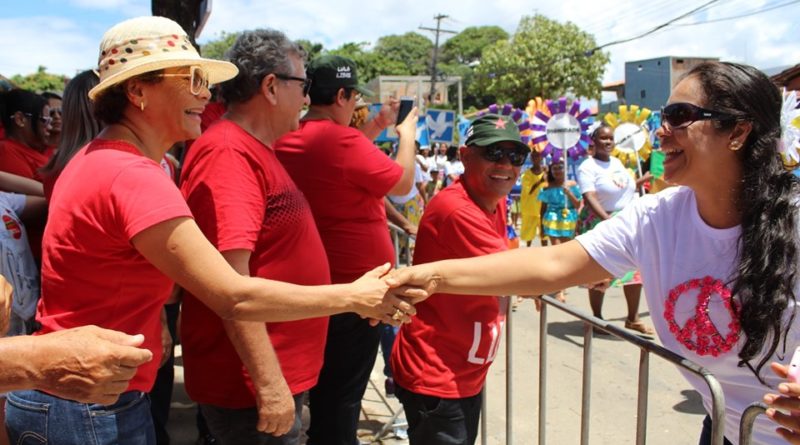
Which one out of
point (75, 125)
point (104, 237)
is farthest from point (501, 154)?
point (75, 125)

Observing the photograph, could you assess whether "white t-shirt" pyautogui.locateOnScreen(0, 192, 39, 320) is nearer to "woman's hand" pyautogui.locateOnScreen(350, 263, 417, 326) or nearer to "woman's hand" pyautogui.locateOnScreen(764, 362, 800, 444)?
"woman's hand" pyautogui.locateOnScreen(350, 263, 417, 326)

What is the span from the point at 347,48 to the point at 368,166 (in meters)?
61.7

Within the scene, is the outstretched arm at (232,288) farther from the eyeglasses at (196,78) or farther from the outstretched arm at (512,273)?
the eyeglasses at (196,78)

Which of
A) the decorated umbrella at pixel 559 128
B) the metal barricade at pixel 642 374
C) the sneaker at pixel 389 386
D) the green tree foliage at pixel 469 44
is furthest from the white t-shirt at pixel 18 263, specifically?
the green tree foliage at pixel 469 44

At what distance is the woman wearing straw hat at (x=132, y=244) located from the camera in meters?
1.57

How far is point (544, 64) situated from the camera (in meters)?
46.8

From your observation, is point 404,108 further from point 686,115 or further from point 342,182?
point 686,115

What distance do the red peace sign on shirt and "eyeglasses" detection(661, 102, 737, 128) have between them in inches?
17.3

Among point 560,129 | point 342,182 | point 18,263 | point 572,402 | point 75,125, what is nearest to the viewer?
point 18,263

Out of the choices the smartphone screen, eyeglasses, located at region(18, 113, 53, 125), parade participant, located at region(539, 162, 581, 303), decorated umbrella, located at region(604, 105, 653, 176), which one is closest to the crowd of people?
the smartphone screen

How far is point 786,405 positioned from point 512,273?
2.99ft

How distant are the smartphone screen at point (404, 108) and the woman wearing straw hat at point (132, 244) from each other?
1.62m

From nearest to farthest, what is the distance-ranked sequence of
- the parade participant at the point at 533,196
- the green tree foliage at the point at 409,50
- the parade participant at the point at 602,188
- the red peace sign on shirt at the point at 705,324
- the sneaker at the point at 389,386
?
the red peace sign on shirt at the point at 705,324, the sneaker at the point at 389,386, the parade participant at the point at 602,188, the parade participant at the point at 533,196, the green tree foliage at the point at 409,50

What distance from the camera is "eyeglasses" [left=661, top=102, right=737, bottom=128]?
177 centimetres
